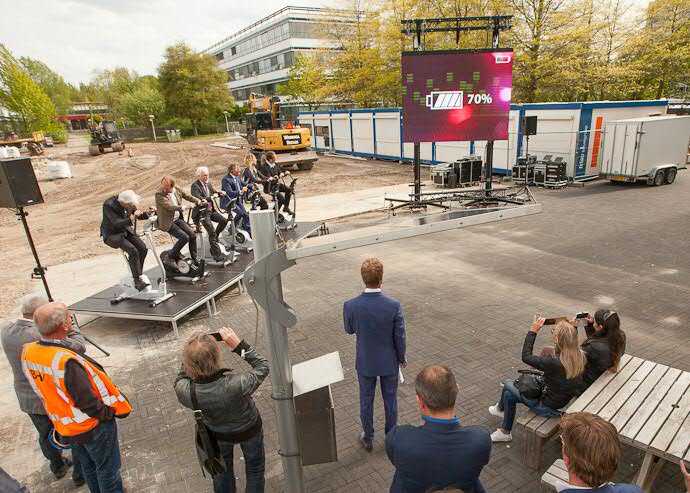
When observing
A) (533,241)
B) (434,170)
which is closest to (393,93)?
(434,170)

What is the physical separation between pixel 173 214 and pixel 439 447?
6.34 metres

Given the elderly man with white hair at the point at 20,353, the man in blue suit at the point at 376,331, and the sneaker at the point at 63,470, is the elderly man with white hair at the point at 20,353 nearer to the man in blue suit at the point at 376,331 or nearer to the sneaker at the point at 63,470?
the sneaker at the point at 63,470

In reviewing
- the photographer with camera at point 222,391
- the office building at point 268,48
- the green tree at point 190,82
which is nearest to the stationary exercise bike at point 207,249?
the photographer with camera at point 222,391

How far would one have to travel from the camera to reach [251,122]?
93.2ft

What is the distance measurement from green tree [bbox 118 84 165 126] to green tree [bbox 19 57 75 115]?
14.2 metres

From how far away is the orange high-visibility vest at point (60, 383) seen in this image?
2.95 meters

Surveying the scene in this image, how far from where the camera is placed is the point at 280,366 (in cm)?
256

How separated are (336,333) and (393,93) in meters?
26.5

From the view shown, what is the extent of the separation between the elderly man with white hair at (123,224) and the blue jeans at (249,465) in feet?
14.3

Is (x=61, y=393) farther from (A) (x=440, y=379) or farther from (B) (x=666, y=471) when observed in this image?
(B) (x=666, y=471)

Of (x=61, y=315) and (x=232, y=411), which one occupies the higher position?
(x=61, y=315)

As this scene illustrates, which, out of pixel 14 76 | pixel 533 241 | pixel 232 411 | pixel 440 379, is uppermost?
pixel 14 76

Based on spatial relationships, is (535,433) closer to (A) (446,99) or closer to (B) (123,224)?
(B) (123,224)

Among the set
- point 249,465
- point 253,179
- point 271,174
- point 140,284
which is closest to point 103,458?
point 249,465
